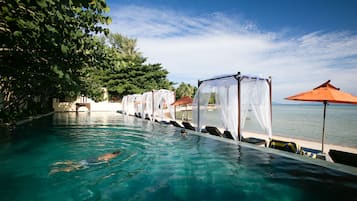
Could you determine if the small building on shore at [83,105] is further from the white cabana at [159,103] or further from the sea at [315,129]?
the sea at [315,129]

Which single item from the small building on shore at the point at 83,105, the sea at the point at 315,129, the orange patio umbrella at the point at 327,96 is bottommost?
the sea at the point at 315,129

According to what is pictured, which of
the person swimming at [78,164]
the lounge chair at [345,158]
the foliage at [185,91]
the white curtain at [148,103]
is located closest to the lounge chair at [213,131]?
the lounge chair at [345,158]

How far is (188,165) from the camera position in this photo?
557cm

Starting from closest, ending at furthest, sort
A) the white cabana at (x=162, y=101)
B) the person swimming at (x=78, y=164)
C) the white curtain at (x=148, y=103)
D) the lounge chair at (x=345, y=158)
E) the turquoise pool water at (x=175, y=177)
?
1. the turquoise pool water at (x=175, y=177)
2. the lounge chair at (x=345, y=158)
3. the person swimming at (x=78, y=164)
4. the white cabana at (x=162, y=101)
5. the white curtain at (x=148, y=103)

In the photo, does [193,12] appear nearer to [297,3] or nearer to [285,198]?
[297,3]

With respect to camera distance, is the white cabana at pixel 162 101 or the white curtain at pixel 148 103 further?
the white curtain at pixel 148 103

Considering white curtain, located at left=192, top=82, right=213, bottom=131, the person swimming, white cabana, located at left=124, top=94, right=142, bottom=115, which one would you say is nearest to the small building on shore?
white cabana, located at left=124, top=94, right=142, bottom=115

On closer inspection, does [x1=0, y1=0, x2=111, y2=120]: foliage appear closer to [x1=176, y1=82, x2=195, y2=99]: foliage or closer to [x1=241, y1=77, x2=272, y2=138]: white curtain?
[x1=241, y1=77, x2=272, y2=138]: white curtain

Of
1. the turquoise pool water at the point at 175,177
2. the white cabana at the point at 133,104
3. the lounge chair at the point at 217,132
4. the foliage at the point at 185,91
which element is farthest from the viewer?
the foliage at the point at 185,91

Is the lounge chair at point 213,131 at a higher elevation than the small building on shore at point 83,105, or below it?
below

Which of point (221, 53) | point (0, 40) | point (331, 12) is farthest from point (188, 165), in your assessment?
point (331, 12)

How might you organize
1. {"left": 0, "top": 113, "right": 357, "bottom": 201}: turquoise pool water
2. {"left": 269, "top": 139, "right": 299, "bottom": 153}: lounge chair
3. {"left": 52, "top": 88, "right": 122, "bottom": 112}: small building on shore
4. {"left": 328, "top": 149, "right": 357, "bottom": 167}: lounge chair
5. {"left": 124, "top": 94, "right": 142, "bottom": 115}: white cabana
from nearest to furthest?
{"left": 0, "top": 113, "right": 357, "bottom": 201}: turquoise pool water < {"left": 328, "top": 149, "right": 357, "bottom": 167}: lounge chair < {"left": 269, "top": 139, "right": 299, "bottom": 153}: lounge chair < {"left": 124, "top": 94, "right": 142, "bottom": 115}: white cabana < {"left": 52, "top": 88, "right": 122, "bottom": 112}: small building on shore

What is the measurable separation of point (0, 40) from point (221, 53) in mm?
17203

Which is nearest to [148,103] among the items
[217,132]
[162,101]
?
[162,101]
